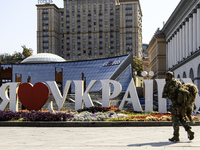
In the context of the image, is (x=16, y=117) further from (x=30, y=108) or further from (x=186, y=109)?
(x=186, y=109)

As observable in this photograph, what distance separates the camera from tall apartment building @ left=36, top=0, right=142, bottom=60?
16262 centimetres

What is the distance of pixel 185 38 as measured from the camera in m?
65.4

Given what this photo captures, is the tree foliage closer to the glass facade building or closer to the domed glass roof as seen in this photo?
the domed glass roof

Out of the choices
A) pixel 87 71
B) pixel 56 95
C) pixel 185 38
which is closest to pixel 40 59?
pixel 87 71

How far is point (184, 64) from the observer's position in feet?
206

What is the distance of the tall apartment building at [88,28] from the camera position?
534ft

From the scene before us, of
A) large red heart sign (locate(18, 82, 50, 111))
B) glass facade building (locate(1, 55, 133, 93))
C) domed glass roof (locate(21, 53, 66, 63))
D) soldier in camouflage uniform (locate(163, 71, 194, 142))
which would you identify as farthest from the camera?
domed glass roof (locate(21, 53, 66, 63))

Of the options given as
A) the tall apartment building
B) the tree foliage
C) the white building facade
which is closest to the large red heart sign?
the white building facade

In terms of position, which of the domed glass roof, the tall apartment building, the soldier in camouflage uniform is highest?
the tall apartment building

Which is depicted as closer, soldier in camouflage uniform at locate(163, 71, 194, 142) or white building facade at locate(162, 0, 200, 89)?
soldier in camouflage uniform at locate(163, 71, 194, 142)

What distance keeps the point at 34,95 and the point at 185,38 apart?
45.0 m

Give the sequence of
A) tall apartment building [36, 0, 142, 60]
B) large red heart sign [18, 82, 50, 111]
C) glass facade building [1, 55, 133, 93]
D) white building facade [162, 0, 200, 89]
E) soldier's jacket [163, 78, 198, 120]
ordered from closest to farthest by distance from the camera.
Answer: soldier's jacket [163, 78, 198, 120] < large red heart sign [18, 82, 50, 111] < white building facade [162, 0, 200, 89] < glass facade building [1, 55, 133, 93] < tall apartment building [36, 0, 142, 60]

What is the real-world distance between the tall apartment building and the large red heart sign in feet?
449

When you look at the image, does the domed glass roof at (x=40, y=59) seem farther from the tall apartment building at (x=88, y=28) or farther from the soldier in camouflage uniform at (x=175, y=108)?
the soldier in camouflage uniform at (x=175, y=108)
